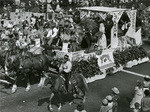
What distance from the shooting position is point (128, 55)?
18125 mm

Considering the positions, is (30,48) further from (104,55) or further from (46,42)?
(104,55)

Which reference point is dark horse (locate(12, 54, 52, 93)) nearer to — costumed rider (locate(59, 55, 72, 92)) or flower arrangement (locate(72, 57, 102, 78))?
flower arrangement (locate(72, 57, 102, 78))

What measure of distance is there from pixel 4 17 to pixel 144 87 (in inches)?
667

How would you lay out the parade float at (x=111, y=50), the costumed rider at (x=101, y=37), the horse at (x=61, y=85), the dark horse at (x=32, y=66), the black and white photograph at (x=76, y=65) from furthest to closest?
the costumed rider at (x=101, y=37), the parade float at (x=111, y=50), the dark horse at (x=32, y=66), the black and white photograph at (x=76, y=65), the horse at (x=61, y=85)

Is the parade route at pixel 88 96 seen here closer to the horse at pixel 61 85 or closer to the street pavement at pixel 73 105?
the street pavement at pixel 73 105

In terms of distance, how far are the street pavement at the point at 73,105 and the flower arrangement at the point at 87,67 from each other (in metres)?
0.54

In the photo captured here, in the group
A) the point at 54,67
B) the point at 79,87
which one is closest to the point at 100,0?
the point at 54,67

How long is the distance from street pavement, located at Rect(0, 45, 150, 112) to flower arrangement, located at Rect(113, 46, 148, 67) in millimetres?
1024

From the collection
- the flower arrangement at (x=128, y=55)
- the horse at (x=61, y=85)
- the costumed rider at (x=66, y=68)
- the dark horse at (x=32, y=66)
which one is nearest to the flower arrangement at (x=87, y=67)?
the dark horse at (x=32, y=66)

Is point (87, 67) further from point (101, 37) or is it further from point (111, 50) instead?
point (101, 37)

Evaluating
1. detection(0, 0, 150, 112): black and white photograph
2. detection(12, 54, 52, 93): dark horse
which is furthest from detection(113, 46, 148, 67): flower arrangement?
detection(12, 54, 52, 93): dark horse

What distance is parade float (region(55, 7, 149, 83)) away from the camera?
51.4 ft

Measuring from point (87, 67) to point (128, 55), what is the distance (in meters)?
3.75

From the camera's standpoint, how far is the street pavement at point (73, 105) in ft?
41.4
